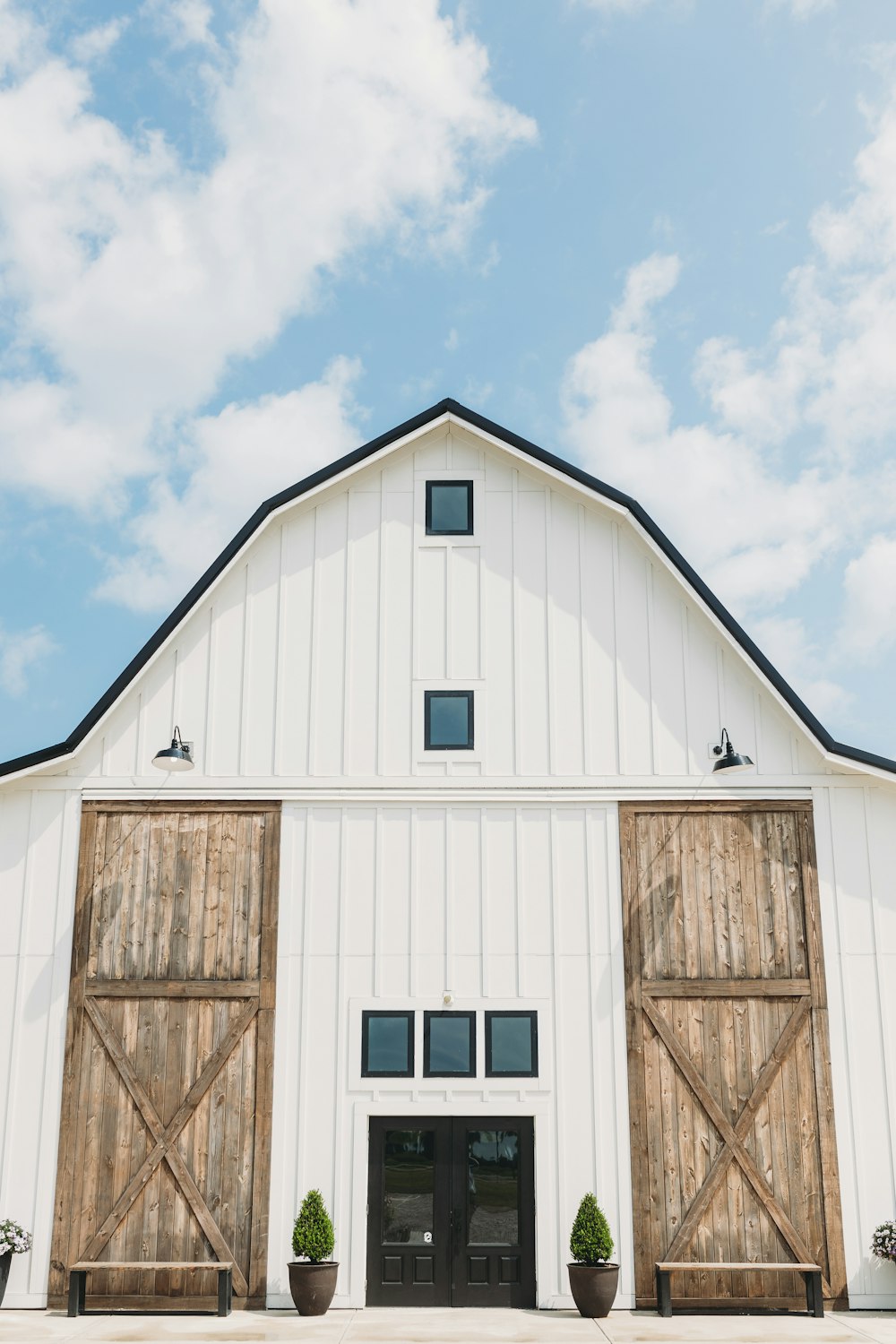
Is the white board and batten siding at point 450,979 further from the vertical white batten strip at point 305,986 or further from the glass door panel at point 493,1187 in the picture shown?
the glass door panel at point 493,1187

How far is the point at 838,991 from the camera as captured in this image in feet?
43.3

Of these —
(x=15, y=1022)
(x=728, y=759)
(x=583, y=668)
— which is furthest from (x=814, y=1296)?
(x=15, y=1022)

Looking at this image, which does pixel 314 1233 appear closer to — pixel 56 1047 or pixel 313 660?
pixel 56 1047

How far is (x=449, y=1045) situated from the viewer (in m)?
13.1

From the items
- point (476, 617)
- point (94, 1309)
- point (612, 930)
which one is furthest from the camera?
point (476, 617)

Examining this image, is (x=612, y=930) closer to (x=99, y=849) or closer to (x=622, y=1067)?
(x=622, y=1067)

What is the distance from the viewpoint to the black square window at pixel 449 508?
14.6 m

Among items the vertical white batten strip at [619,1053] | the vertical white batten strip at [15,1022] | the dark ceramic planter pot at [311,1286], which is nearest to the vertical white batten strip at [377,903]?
the vertical white batten strip at [619,1053]

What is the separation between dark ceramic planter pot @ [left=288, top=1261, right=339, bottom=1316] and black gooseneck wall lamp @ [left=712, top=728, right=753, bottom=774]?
6866 millimetres

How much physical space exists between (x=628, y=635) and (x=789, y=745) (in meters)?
2.35

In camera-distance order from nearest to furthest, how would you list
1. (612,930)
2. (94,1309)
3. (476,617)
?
(94,1309)
(612,930)
(476,617)

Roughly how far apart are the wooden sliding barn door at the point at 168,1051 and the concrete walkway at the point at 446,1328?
693 mm

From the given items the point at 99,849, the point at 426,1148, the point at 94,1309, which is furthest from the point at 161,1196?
the point at 99,849

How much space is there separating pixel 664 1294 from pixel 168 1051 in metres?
6.00
